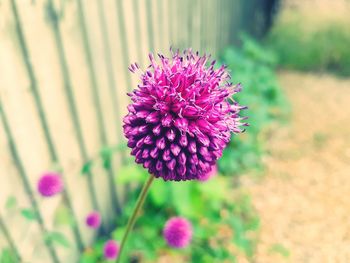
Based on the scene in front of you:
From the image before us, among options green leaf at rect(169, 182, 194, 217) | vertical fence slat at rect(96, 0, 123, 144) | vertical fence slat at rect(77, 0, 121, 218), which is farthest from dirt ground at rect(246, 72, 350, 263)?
vertical fence slat at rect(96, 0, 123, 144)

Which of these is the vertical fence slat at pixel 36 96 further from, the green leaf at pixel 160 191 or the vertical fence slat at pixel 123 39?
the vertical fence slat at pixel 123 39

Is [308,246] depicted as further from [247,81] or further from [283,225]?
[247,81]

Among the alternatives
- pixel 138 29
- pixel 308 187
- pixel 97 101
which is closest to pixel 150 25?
pixel 138 29

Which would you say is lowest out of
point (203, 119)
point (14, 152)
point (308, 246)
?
point (308, 246)

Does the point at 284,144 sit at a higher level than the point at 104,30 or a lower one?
lower

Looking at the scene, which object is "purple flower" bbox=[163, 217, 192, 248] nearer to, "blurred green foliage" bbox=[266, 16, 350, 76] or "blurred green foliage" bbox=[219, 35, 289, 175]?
"blurred green foliage" bbox=[219, 35, 289, 175]

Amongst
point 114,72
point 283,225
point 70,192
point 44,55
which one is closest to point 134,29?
point 114,72
